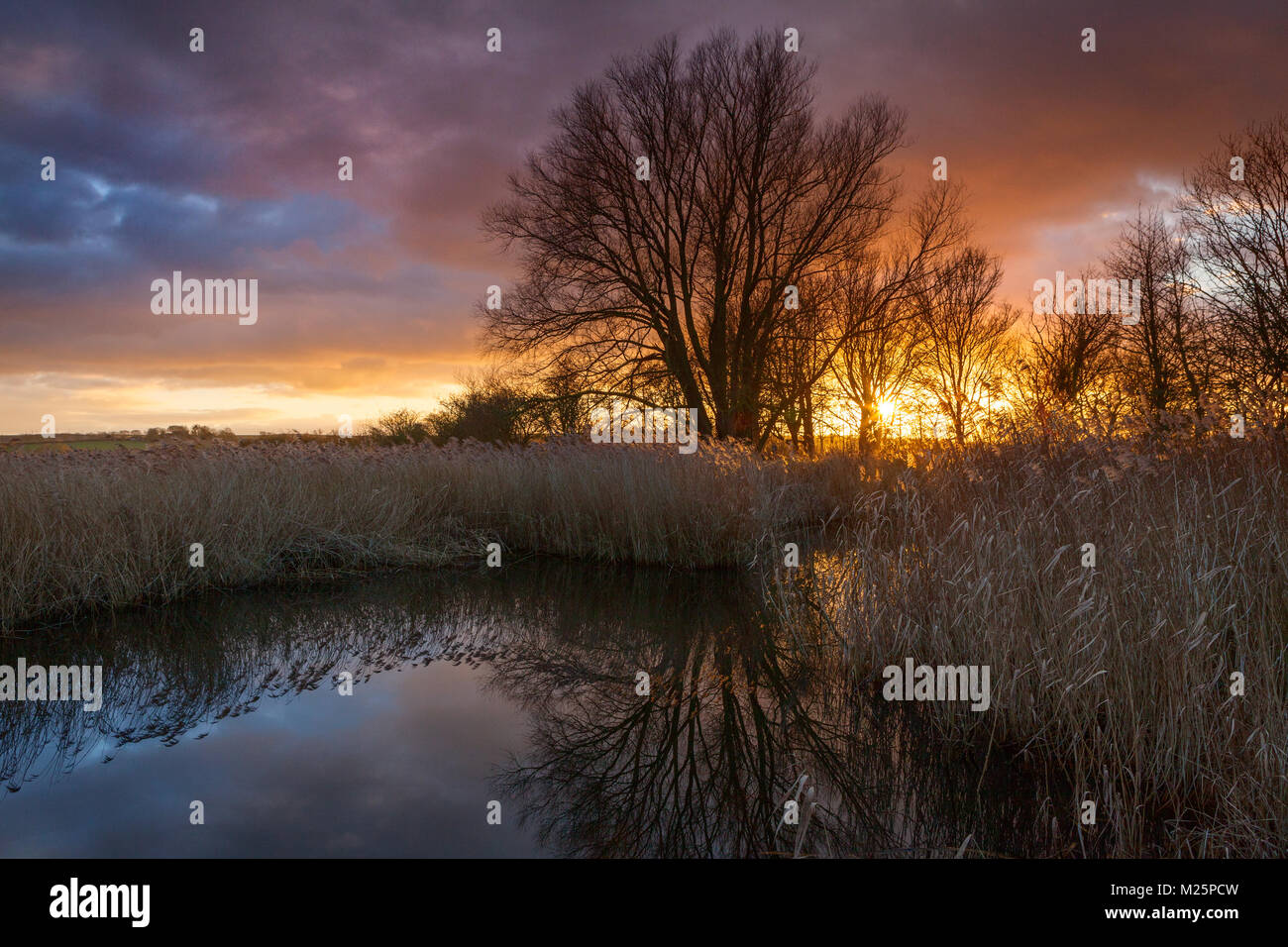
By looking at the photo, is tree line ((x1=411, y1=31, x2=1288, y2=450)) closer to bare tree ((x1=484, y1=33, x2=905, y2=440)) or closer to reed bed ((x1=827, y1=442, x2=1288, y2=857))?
bare tree ((x1=484, y1=33, x2=905, y2=440))

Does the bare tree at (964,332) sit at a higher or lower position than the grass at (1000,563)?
higher

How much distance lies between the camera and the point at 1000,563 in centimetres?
389

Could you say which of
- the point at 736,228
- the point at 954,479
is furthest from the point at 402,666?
the point at 736,228

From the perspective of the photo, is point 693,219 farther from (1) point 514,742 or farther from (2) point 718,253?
(1) point 514,742

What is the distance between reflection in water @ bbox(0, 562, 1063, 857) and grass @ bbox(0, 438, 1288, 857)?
382 mm

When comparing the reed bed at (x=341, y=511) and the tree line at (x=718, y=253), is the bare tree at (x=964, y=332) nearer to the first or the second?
the tree line at (x=718, y=253)

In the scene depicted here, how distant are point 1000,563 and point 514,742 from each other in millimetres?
2858

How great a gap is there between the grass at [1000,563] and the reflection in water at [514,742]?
1.25 ft

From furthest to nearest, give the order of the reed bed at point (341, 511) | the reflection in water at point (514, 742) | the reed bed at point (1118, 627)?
the reed bed at point (341, 511) → the reflection in water at point (514, 742) → the reed bed at point (1118, 627)

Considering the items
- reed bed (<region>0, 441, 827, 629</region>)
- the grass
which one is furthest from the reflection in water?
reed bed (<region>0, 441, 827, 629</region>)

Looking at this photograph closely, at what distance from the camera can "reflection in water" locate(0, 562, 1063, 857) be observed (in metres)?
2.66

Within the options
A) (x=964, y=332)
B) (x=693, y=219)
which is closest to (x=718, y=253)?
(x=693, y=219)

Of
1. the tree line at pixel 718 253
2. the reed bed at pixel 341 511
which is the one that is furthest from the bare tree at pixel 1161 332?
the reed bed at pixel 341 511

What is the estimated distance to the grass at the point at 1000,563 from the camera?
269cm
